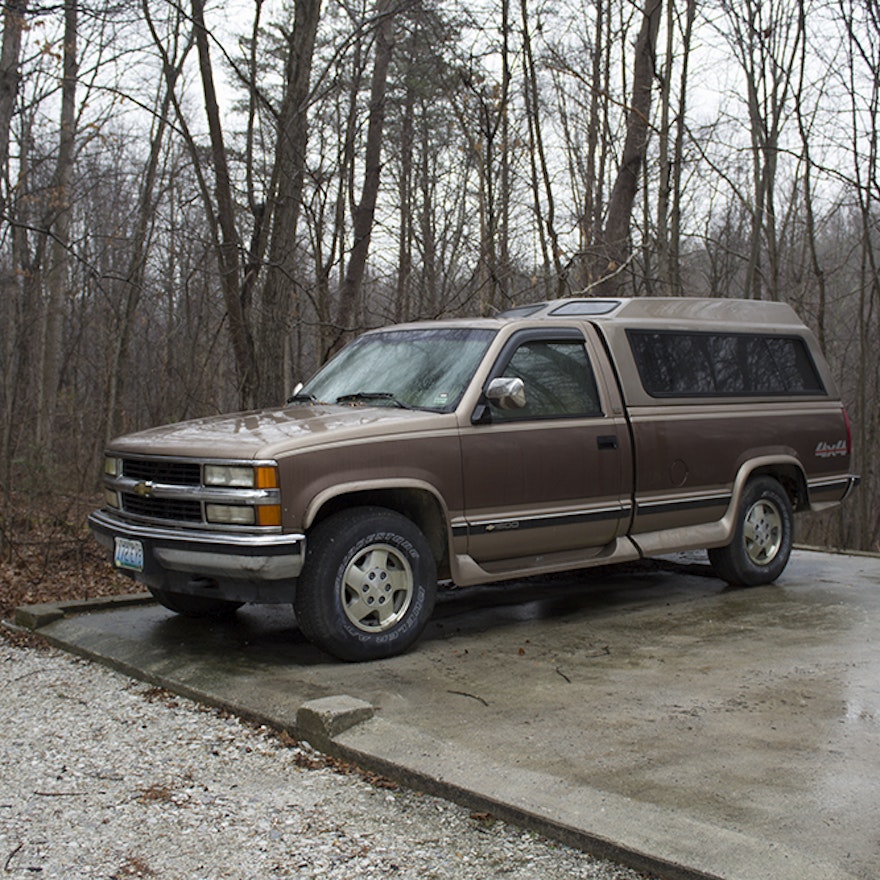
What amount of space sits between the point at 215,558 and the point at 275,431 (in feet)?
2.67

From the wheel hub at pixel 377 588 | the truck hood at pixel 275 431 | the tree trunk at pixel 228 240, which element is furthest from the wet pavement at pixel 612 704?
the tree trunk at pixel 228 240

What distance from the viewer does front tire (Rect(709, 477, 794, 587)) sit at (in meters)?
7.87

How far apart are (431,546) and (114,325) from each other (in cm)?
1088

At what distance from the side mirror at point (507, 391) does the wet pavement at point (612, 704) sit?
147 centimetres

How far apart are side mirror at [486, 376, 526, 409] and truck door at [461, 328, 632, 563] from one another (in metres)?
0.11

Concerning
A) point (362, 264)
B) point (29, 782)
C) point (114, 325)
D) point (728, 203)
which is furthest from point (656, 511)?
point (728, 203)

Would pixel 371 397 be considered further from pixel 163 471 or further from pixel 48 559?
pixel 48 559

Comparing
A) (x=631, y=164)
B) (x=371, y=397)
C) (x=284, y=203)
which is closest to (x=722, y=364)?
(x=371, y=397)

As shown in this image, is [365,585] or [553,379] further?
[553,379]

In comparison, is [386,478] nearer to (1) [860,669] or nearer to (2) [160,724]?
(2) [160,724]

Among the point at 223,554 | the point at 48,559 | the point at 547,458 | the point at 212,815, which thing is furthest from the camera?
the point at 48,559

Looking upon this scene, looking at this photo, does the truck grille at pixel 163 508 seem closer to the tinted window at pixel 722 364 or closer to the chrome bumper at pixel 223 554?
the chrome bumper at pixel 223 554

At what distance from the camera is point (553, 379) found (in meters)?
6.87

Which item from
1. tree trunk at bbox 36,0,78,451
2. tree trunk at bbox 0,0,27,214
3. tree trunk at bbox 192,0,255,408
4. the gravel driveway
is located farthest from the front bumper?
tree trunk at bbox 36,0,78,451
